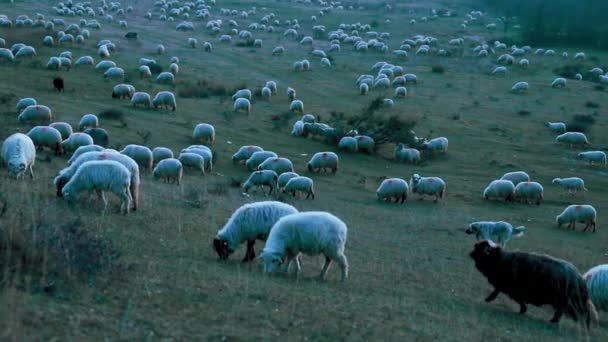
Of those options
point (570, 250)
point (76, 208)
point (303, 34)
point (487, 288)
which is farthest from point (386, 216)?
point (303, 34)

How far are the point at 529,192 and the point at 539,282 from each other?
12.0 metres

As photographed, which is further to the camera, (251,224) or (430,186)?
(430,186)

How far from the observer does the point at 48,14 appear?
55062mm

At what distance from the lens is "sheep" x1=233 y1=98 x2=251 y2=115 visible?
2908 centimetres

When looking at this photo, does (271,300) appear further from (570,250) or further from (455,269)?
(570,250)

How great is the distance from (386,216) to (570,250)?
4.13 meters

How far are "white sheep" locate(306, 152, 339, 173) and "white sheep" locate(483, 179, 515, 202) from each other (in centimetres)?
466

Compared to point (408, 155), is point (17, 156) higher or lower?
higher

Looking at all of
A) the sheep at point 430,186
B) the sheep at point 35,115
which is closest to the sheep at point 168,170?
the sheep at point 35,115

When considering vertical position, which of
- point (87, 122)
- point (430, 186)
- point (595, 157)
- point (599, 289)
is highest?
point (599, 289)

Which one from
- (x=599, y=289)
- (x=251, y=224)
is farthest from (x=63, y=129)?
(x=599, y=289)

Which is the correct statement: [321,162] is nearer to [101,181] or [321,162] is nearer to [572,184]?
[572,184]

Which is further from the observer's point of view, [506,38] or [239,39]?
[506,38]

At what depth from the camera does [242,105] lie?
95.7 ft
